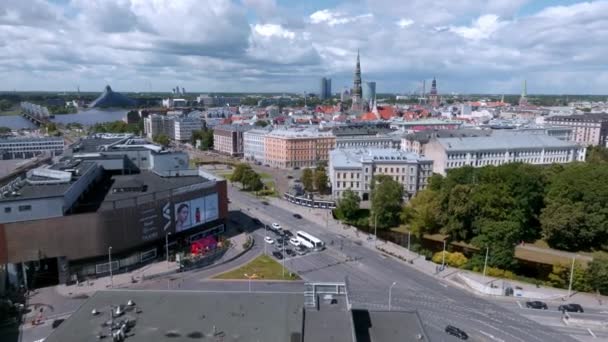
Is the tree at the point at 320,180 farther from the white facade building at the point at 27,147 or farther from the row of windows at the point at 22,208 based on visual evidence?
the white facade building at the point at 27,147

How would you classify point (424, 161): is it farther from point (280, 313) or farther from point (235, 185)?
point (280, 313)

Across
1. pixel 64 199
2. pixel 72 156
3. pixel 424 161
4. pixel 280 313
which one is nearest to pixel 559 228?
pixel 424 161

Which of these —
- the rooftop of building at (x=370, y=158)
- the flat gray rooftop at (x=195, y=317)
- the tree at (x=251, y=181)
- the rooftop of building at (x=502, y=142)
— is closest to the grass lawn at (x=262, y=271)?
the flat gray rooftop at (x=195, y=317)

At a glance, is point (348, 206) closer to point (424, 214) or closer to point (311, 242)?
point (424, 214)

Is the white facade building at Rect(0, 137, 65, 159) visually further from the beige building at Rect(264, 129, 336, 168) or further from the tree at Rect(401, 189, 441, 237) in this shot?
the tree at Rect(401, 189, 441, 237)

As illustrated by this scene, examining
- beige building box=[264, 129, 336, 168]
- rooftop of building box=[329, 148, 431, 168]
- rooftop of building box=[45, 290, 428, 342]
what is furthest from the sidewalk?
beige building box=[264, 129, 336, 168]
